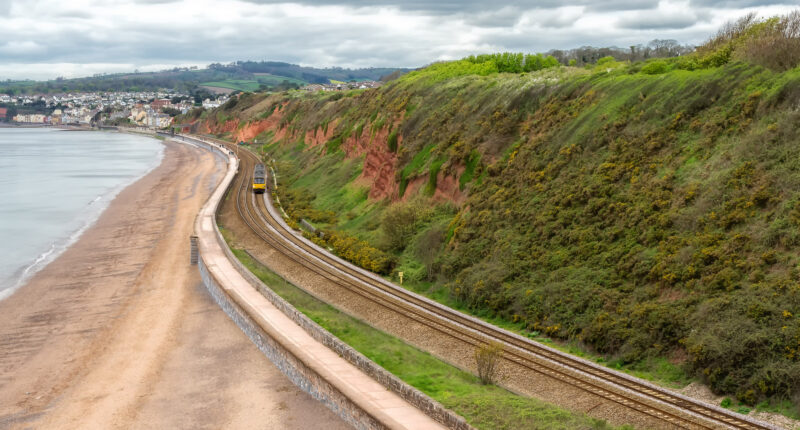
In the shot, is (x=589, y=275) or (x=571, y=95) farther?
(x=571, y=95)

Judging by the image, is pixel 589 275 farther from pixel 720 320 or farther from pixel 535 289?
pixel 720 320

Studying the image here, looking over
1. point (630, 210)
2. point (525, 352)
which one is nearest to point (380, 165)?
point (630, 210)

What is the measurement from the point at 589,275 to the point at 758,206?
617 cm

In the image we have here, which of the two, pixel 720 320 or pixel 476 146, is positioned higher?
pixel 476 146

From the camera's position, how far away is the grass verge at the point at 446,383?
49.9 ft

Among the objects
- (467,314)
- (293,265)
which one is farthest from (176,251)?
(467,314)

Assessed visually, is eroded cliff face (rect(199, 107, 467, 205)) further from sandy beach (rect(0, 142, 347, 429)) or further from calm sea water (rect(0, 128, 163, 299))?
calm sea water (rect(0, 128, 163, 299))

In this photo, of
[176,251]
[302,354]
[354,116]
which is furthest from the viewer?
[354,116]

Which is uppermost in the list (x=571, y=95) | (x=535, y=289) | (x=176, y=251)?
(x=571, y=95)

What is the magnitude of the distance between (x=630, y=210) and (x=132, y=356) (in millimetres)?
19751

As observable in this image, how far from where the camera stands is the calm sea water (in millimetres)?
44250

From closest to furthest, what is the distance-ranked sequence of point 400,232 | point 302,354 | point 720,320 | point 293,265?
point 720,320 → point 302,354 → point 293,265 → point 400,232

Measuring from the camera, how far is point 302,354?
21.0 metres

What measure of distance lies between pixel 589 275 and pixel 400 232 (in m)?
15.9
